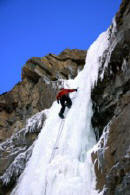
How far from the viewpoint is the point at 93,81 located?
7777mm

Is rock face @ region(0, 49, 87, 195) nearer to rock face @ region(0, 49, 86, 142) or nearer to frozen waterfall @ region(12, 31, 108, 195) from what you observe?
rock face @ region(0, 49, 86, 142)

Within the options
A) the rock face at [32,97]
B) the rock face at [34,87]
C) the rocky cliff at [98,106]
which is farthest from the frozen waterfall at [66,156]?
the rock face at [34,87]

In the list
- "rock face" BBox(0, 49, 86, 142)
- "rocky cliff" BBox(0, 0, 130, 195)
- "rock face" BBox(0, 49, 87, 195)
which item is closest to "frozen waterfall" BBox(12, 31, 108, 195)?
"rocky cliff" BBox(0, 0, 130, 195)

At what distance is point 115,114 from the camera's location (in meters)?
5.73

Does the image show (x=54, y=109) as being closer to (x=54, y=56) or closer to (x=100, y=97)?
(x=100, y=97)

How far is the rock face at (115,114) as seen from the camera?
4.54 m

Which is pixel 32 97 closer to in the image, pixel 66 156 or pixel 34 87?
pixel 34 87

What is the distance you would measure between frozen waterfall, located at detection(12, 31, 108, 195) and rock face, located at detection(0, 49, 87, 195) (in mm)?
1533

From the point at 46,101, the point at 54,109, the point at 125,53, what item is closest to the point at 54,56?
the point at 46,101

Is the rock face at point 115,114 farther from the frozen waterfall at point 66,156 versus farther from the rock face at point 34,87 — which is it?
the rock face at point 34,87

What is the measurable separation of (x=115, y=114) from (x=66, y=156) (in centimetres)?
157

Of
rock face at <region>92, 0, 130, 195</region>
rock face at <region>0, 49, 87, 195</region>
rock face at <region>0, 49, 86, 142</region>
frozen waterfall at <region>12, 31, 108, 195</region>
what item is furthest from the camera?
rock face at <region>0, 49, 86, 142</region>

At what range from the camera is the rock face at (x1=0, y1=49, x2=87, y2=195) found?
33.3 feet

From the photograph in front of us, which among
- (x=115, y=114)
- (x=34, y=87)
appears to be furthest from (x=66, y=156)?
(x=34, y=87)
